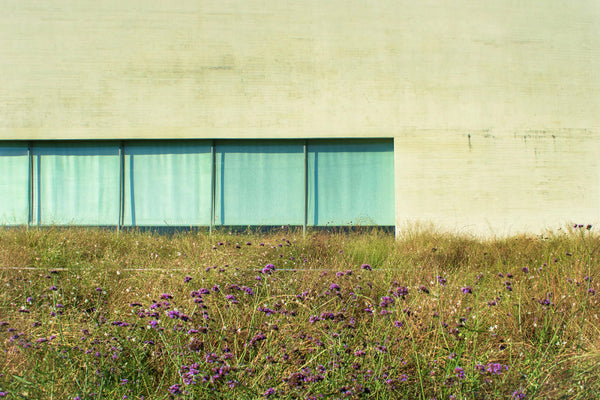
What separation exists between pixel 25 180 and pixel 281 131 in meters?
5.61

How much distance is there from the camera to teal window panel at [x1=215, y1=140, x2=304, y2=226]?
32.5 ft

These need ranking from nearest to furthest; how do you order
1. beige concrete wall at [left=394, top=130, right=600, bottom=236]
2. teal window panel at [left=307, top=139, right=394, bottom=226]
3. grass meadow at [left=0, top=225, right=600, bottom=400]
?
grass meadow at [left=0, top=225, right=600, bottom=400] → beige concrete wall at [left=394, top=130, right=600, bottom=236] → teal window panel at [left=307, top=139, right=394, bottom=226]

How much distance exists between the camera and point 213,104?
32.8 feet

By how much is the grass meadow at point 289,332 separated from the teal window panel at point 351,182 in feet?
11.0

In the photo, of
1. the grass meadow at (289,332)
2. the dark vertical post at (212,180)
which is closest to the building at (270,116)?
the dark vertical post at (212,180)

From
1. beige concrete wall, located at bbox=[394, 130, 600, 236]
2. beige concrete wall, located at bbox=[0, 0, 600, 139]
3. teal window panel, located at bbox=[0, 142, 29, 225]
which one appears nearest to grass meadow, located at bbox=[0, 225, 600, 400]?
beige concrete wall, located at bbox=[394, 130, 600, 236]

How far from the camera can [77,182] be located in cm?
1006

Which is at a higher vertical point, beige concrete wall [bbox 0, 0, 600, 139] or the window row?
beige concrete wall [bbox 0, 0, 600, 139]

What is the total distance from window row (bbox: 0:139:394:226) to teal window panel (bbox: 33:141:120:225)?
2cm

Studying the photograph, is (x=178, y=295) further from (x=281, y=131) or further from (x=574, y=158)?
(x=574, y=158)

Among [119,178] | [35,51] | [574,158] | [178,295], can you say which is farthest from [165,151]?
[574,158]

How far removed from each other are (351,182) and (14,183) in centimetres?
724

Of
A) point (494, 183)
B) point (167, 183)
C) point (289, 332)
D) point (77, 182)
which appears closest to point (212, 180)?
point (167, 183)

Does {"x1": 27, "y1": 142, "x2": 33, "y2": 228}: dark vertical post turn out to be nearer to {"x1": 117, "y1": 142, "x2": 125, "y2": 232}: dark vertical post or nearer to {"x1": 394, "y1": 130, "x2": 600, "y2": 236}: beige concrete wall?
{"x1": 117, "y1": 142, "x2": 125, "y2": 232}: dark vertical post
